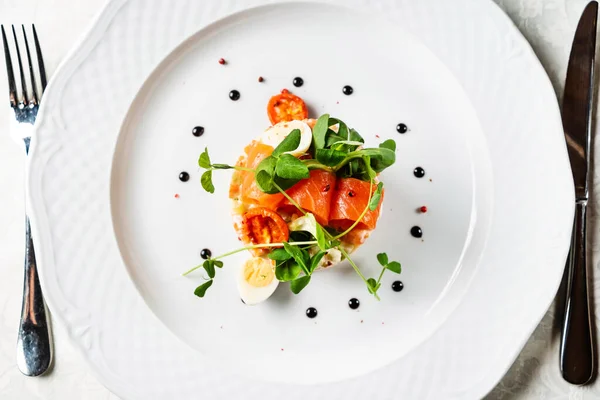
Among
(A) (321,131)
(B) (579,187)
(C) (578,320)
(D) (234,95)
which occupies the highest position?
(D) (234,95)

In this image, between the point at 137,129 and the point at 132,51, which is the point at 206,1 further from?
the point at 137,129

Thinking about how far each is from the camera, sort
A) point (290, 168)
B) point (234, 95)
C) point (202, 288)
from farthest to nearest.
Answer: point (234, 95) → point (202, 288) → point (290, 168)

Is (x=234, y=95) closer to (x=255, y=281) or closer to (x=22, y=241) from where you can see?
(x=255, y=281)

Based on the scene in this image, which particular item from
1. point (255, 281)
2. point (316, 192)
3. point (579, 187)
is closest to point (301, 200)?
point (316, 192)

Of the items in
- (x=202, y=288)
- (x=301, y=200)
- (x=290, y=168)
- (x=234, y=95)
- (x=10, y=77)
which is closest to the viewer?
(x=290, y=168)

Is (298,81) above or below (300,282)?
above

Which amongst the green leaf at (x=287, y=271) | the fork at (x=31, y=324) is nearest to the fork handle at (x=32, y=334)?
the fork at (x=31, y=324)
